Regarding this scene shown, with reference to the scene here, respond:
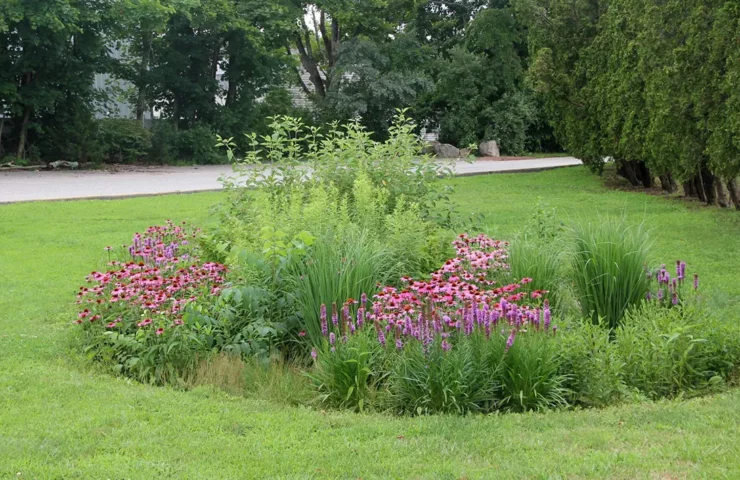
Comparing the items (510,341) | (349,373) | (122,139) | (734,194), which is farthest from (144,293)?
(122,139)

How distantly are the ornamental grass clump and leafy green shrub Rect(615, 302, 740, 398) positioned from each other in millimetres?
2452

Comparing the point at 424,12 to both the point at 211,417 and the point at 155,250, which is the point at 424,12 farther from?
the point at 211,417

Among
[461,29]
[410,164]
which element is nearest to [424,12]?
[461,29]

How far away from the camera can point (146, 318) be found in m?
5.32

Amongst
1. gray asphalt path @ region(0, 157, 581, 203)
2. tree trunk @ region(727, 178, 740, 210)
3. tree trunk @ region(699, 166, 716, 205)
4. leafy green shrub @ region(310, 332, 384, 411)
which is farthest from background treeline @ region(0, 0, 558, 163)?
leafy green shrub @ region(310, 332, 384, 411)

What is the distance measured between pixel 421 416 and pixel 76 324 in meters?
2.74

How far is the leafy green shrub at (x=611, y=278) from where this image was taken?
5.57m

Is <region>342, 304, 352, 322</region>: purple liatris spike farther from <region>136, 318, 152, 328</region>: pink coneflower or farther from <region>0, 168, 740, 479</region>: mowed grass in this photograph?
<region>136, 318, 152, 328</region>: pink coneflower

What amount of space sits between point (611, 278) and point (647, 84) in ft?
32.8

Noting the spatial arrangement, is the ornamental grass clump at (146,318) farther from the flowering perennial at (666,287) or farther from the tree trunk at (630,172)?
the tree trunk at (630,172)

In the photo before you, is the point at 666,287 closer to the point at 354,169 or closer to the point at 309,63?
the point at 354,169

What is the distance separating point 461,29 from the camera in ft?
122

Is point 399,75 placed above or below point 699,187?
above

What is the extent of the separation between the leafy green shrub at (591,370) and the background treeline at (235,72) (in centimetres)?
1773
